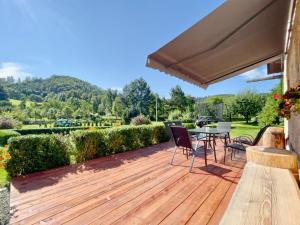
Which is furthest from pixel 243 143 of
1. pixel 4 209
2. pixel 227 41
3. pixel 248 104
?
pixel 248 104

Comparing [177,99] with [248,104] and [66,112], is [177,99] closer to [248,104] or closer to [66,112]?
[248,104]

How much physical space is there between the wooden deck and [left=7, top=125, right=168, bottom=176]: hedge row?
0.29 meters

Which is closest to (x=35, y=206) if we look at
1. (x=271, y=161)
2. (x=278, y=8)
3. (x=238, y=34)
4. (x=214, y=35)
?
(x=271, y=161)

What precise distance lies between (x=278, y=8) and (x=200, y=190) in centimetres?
263

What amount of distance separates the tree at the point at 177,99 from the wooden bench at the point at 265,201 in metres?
33.5

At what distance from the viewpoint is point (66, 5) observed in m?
10.2

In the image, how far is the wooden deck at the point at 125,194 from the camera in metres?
2.25

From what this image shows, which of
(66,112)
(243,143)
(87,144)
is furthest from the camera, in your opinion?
(66,112)

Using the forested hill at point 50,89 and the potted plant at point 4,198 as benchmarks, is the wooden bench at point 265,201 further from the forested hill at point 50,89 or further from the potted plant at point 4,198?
the forested hill at point 50,89

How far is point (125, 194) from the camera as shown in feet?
9.41

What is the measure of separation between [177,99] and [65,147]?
104 feet

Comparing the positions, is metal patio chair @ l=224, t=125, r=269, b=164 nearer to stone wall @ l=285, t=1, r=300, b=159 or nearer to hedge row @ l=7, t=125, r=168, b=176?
stone wall @ l=285, t=1, r=300, b=159

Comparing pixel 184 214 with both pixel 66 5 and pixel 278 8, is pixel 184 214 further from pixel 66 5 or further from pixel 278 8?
pixel 66 5

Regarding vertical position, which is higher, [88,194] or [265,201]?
[265,201]
